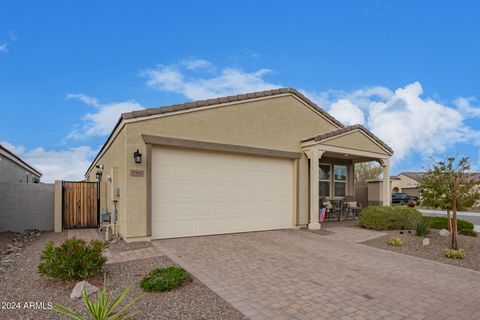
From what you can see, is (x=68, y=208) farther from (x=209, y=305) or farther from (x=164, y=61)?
(x=209, y=305)

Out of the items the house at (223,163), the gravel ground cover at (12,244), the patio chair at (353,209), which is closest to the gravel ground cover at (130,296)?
the gravel ground cover at (12,244)

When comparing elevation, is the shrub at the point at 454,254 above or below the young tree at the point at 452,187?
below

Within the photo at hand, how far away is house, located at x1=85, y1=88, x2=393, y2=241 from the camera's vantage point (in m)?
8.15

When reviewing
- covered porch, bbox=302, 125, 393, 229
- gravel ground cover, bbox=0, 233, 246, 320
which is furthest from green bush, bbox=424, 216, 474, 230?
gravel ground cover, bbox=0, 233, 246, 320

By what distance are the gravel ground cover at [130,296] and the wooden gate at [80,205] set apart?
5815mm

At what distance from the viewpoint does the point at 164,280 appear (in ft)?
15.4

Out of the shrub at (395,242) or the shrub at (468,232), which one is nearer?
the shrub at (395,242)

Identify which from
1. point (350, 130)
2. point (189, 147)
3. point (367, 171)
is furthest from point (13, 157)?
point (367, 171)

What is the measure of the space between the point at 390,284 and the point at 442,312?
112cm

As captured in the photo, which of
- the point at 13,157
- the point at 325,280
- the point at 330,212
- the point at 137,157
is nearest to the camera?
the point at 325,280

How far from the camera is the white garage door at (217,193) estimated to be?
8523mm

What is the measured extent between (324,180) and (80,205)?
423 inches

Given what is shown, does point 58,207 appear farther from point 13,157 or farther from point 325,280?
point 325,280

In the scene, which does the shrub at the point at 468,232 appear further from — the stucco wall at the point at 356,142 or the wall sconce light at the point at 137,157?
the wall sconce light at the point at 137,157
